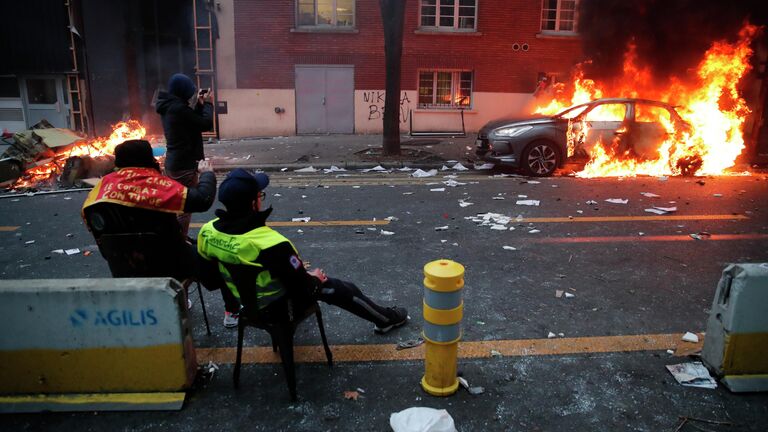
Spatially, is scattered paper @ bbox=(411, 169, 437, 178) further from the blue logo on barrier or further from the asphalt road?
the blue logo on barrier

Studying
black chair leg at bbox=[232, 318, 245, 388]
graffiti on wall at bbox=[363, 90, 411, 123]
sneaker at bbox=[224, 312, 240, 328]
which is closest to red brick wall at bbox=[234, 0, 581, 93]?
graffiti on wall at bbox=[363, 90, 411, 123]

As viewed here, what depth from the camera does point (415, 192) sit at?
907cm

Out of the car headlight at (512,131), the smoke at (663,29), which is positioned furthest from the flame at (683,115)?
the car headlight at (512,131)

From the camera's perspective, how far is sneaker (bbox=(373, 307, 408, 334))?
405cm

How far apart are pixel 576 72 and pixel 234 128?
34.9 feet

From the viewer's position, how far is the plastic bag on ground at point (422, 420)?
2.80m

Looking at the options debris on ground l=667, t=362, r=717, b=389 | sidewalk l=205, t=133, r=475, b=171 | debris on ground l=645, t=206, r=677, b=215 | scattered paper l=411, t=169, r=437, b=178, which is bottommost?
debris on ground l=667, t=362, r=717, b=389

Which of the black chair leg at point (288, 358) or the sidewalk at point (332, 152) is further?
the sidewalk at point (332, 152)

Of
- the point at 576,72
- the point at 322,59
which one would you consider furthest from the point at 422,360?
the point at 322,59

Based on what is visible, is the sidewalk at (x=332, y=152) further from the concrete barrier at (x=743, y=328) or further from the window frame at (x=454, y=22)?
the concrete barrier at (x=743, y=328)

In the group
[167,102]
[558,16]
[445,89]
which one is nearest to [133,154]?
[167,102]

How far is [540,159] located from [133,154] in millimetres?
8528

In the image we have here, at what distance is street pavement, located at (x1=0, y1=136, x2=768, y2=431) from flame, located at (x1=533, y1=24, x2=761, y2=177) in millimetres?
1308

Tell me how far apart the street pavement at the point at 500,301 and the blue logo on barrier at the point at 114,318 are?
0.53 meters
